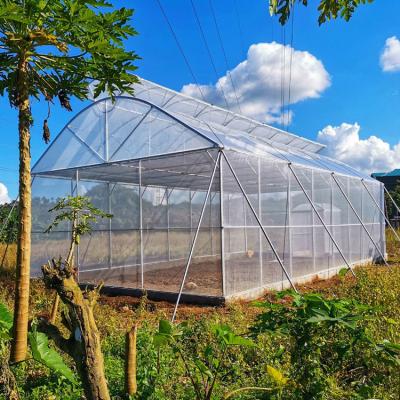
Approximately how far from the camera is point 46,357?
7.97ft

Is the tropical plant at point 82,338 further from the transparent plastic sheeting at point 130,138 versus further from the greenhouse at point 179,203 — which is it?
the transparent plastic sheeting at point 130,138

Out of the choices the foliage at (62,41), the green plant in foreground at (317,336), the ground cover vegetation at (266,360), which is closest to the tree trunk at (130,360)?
the ground cover vegetation at (266,360)

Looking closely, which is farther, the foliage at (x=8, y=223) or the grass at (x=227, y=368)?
the foliage at (x=8, y=223)

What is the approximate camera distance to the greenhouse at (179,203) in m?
8.55

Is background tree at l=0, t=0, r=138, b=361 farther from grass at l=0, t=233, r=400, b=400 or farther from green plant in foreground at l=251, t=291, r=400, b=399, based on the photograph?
green plant in foreground at l=251, t=291, r=400, b=399

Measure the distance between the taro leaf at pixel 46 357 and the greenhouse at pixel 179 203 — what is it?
5398 mm

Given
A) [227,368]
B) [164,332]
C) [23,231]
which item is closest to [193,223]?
[227,368]

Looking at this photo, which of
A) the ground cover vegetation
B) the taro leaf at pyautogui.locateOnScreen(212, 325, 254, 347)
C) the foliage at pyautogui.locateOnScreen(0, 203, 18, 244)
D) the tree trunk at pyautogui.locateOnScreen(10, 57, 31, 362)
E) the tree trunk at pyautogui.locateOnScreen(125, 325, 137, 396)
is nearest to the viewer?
the taro leaf at pyautogui.locateOnScreen(212, 325, 254, 347)

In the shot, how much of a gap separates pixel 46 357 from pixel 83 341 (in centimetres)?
29

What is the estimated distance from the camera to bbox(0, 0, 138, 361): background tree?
9.16 feet

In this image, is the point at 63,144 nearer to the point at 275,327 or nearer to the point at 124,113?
the point at 124,113

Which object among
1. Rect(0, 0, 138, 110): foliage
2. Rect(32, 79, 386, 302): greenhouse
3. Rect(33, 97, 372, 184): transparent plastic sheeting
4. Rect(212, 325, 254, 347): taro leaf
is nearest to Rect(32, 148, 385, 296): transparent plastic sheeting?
Rect(32, 79, 386, 302): greenhouse

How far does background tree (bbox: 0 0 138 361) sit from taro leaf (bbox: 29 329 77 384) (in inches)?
12.6

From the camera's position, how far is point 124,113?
32.5ft
